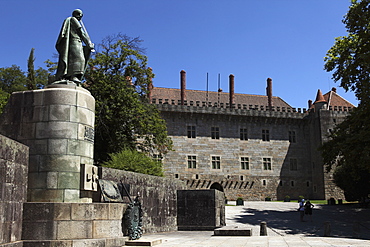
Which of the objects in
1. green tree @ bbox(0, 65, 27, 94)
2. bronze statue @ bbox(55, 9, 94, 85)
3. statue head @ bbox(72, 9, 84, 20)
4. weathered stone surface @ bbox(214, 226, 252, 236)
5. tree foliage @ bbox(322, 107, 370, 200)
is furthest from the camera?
green tree @ bbox(0, 65, 27, 94)

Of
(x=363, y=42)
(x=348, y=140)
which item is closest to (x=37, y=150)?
(x=348, y=140)

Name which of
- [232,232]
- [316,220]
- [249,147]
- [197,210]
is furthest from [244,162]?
[232,232]

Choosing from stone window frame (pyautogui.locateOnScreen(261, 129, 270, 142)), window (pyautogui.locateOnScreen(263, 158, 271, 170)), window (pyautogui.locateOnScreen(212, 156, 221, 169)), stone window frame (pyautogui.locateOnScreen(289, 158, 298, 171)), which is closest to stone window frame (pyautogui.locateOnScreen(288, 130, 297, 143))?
stone window frame (pyautogui.locateOnScreen(289, 158, 298, 171))

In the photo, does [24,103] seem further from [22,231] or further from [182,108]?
[182,108]

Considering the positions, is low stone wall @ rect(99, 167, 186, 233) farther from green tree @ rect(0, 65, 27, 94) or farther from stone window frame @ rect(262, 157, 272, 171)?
stone window frame @ rect(262, 157, 272, 171)

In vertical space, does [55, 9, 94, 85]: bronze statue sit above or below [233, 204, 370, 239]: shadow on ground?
above

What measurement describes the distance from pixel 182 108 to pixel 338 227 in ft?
85.5

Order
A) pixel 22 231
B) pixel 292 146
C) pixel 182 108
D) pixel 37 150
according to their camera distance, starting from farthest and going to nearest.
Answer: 1. pixel 292 146
2. pixel 182 108
3. pixel 37 150
4. pixel 22 231

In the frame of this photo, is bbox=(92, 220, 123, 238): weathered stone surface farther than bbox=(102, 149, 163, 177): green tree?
No

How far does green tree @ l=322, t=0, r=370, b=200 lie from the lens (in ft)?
73.6

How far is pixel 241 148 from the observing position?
49.3 meters

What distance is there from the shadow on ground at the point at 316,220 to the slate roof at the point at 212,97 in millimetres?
22911

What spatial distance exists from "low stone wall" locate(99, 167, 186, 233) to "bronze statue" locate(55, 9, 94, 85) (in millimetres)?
3546

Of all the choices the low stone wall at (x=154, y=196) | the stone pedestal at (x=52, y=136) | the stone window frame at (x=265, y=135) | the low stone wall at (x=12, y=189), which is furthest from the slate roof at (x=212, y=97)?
the low stone wall at (x=12, y=189)
